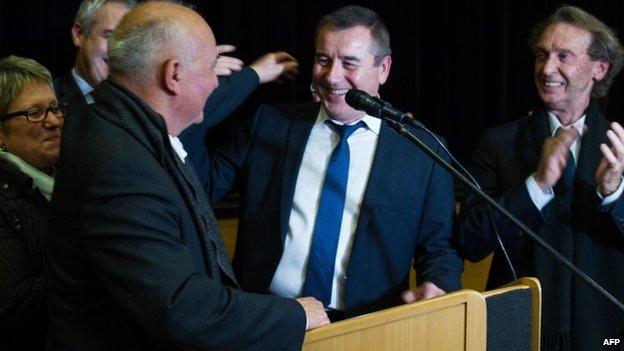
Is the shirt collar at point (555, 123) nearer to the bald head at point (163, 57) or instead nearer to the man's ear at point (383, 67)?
the man's ear at point (383, 67)

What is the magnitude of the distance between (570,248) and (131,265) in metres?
1.39

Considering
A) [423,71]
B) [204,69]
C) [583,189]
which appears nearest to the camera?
[204,69]

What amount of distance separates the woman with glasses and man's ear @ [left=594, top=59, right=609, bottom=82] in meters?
1.50

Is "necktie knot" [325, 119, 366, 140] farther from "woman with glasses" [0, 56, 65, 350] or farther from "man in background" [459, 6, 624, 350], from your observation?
"woman with glasses" [0, 56, 65, 350]

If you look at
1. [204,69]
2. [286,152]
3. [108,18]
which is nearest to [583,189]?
[286,152]

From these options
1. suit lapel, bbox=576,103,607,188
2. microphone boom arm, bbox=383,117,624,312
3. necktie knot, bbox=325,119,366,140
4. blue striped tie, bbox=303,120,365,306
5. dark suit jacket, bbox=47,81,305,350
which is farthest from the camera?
suit lapel, bbox=576,103,607,188

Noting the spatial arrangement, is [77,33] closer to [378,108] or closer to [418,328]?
[378,108]

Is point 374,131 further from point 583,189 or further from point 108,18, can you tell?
point 108,18

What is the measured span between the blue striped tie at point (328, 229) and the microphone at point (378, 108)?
38 cm

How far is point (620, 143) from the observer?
235cm

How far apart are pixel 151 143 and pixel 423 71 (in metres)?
2.50

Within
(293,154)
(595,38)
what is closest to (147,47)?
(293,154)

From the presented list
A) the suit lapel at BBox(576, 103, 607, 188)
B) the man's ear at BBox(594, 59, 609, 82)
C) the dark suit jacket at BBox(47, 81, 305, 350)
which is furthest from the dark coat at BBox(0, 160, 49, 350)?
the man's ear at BBox(594, 59, 609, 82)

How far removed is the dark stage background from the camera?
3457 millimetres
